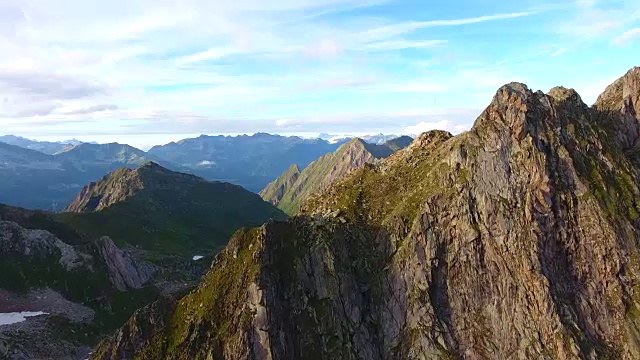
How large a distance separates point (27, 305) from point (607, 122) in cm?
13014

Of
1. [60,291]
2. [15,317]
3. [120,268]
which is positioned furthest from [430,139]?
[120,268]

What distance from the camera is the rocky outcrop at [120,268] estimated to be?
147 metres

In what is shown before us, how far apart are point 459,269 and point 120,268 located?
11530 cm

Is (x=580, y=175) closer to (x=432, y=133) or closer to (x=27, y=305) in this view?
(x=432, y=133)

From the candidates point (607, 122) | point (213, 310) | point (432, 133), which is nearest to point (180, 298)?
point (213, 310)

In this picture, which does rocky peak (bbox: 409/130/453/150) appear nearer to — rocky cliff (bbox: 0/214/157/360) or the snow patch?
rocky cliff (bbox: 0/214/157/360)

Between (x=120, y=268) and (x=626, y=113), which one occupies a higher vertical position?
(x=626, y=113)

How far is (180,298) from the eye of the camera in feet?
235

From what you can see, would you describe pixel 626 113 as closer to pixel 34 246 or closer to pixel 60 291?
pixel 60 291

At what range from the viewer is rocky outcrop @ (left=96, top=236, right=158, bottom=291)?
14725 centimetres

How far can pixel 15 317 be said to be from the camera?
110 m

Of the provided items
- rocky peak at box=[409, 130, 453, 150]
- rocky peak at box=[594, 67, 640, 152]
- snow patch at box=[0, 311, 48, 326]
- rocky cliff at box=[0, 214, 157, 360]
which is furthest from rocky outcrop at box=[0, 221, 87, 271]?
rocky peak at box=[594, 67, 640, 152]

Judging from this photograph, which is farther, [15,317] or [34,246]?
[34,246]

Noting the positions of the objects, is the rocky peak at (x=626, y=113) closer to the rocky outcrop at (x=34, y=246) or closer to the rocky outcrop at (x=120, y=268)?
the rocky outcrop at (x=120, y=268)
